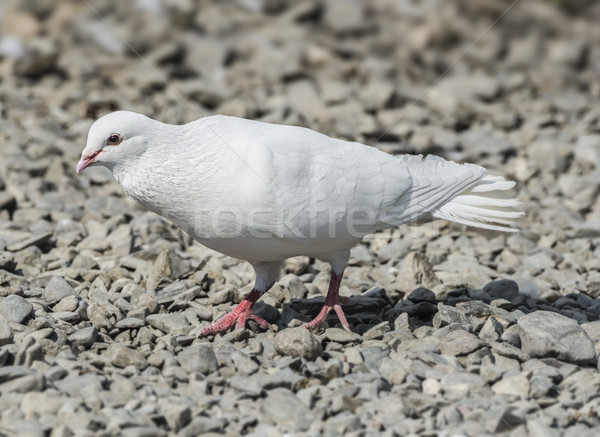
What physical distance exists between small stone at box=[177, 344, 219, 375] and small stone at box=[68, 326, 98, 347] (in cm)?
66

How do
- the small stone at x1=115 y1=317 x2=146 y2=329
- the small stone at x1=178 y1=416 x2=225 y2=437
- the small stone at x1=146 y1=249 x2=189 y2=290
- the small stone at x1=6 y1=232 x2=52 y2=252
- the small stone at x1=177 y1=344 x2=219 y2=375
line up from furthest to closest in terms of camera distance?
the small stone at x1=6 y1=232 x2=52 y2=252, the small stone at x1=146 y1=249 x2=189 y2=290, the small stone at x1=115 y1=317 x2=146 y2=329, the small stone at x1=177 y1=344 x2=219 y2=375, the small stone at x1=178 y1=416 x2=225 y2=437

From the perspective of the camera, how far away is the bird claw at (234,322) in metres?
5.71

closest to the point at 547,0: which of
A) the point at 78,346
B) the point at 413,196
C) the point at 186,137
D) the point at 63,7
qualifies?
the point at 63,7

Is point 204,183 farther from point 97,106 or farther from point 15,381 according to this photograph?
point 97,106

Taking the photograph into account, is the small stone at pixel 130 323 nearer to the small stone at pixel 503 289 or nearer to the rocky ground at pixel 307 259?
the rocky ground at pixel 307 259

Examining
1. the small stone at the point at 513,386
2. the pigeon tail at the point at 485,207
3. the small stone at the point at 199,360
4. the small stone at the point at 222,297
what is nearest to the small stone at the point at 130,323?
the small stone at the point at 199,360

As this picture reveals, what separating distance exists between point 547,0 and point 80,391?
1279 cm

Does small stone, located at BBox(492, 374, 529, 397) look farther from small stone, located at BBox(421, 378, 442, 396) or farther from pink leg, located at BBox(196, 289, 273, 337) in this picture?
pink leg, located at BBox(196, 289, 273, 337)

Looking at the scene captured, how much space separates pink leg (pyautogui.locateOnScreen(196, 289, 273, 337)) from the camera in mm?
5730

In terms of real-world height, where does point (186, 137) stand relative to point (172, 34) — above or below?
above

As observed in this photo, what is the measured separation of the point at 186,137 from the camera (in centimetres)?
545

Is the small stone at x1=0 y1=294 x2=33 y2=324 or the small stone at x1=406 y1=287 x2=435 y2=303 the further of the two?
the small stone at x1=406 y1=287 x2=435 y2=303

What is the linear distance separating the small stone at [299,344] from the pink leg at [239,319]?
Result: 571 mm

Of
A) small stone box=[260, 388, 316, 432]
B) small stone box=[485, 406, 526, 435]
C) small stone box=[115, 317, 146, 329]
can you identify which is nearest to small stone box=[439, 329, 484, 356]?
small stone box=[485, 406, 526, 435]
